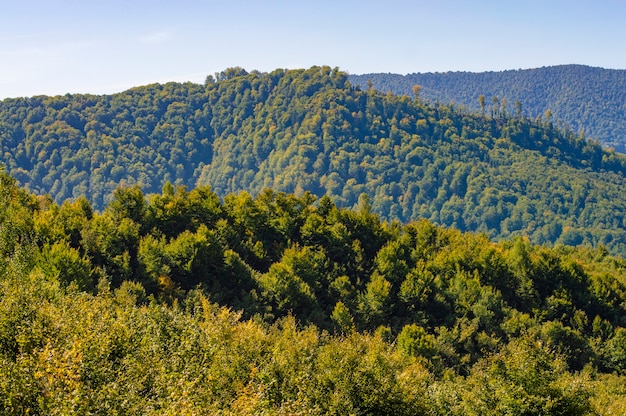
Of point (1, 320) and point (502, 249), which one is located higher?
point (1, 320)

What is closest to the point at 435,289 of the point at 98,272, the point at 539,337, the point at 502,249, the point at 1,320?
the point at 539,337

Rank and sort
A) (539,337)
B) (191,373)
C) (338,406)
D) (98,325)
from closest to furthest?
(191,373) < (98,325) < (338,406) < (539,337)

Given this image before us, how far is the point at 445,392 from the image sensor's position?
40625 millimetres

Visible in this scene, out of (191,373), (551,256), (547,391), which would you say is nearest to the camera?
(191,373)

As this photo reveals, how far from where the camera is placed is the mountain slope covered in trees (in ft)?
88.9

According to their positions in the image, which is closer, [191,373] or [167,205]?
[191,373]

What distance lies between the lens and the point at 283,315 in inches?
2584

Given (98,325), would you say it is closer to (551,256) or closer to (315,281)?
(315,281)

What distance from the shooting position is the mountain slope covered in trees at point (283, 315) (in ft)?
88.9

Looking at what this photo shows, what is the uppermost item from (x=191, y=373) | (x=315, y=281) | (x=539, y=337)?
(x=191, y=373)

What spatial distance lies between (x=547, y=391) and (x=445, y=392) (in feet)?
23.1

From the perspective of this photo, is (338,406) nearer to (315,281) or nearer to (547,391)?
(547,391)

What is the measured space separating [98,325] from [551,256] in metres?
69.3

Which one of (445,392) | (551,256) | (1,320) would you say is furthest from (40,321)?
(551,256)
